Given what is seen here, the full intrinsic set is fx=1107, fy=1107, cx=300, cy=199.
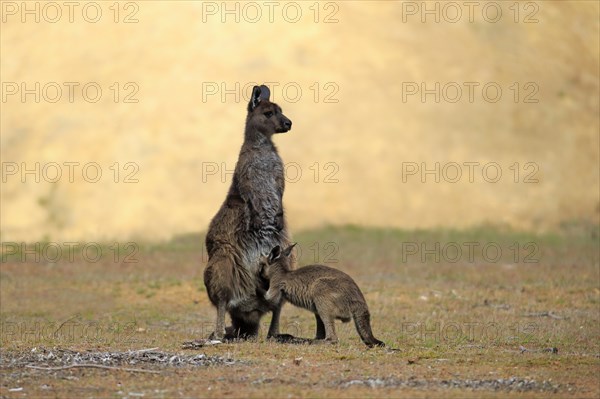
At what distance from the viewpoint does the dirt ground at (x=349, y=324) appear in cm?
1095

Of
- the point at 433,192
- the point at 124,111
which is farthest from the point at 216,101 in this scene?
the point at 433,192

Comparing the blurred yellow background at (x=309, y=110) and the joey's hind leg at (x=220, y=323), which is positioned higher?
the blurred yellow background at (x=309, y=110)

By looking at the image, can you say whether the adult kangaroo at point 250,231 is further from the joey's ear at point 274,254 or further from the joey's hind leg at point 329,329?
the joey's hind leg at point 329,329

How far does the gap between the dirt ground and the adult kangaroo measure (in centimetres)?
55

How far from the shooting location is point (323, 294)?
13.4 m

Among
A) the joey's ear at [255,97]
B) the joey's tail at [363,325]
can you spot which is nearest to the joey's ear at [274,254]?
the joey's tail at [363,325]

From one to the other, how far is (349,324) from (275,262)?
176 inches

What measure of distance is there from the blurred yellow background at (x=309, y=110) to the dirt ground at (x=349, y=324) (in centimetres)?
327

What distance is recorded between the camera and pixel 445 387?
1082cm

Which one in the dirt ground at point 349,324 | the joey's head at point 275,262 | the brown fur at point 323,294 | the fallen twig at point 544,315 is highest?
the joey's head at point 275,262

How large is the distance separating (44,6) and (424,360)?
123ft

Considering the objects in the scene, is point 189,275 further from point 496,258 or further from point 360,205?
point 360,205

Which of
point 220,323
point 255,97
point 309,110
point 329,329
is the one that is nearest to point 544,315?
point 329,329

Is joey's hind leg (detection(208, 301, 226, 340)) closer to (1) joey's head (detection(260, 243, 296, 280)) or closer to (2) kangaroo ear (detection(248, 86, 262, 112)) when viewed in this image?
(1) joey's head (detection(260, 243, 296, 280))
